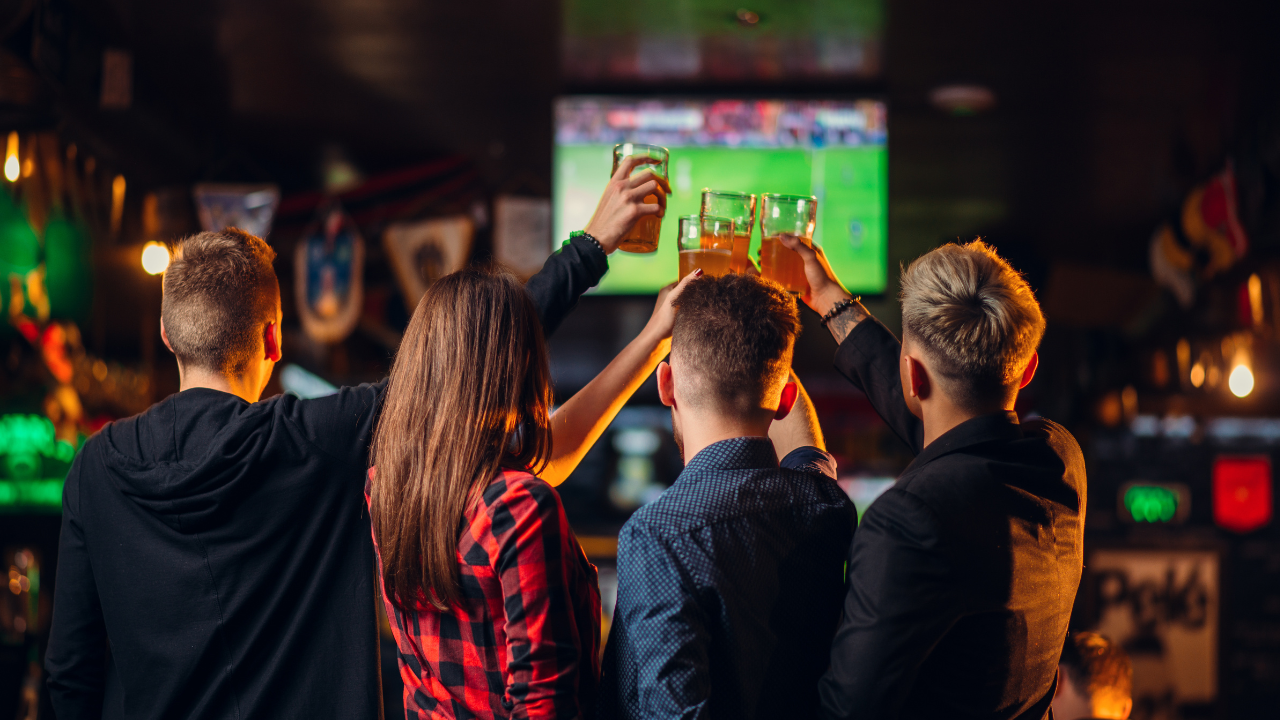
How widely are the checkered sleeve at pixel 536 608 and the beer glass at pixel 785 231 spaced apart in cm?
72

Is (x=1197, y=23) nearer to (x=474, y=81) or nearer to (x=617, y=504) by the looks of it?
(x=474, y=81)

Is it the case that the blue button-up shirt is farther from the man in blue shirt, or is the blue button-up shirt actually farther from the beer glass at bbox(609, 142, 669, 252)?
the beer glass at bbox(609, 142, 669, 252)

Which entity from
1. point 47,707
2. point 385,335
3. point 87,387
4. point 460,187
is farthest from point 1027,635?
point 87,387

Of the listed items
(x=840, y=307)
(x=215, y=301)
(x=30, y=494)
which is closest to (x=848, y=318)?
(x=840, y=307)

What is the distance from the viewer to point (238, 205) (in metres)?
4.01

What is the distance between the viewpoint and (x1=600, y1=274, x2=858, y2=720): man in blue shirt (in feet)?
4.25

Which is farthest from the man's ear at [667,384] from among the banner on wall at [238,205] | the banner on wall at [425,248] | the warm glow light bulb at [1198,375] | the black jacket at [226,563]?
the warm glow light bulb at [1198,375]

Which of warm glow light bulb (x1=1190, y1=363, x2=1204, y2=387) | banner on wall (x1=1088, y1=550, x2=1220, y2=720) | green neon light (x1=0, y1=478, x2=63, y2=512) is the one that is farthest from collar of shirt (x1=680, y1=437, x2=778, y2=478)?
banner on wall (x1=1088, y1=550, x2=1220, y2=720)

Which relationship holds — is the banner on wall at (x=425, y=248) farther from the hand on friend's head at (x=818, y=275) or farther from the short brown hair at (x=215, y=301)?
the hand on friend's head at (x=818, y=275)

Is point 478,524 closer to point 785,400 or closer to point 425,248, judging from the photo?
point 785,400

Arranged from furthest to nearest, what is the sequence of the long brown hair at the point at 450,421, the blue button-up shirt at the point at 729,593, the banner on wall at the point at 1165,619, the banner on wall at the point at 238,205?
the banner on wall at the point at 1165,619
the banner on wall at the point at 238,205
the long brown hair at the point at 450,421
the blue button-up shirt at the point at 729,593

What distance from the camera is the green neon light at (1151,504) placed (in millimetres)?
6773

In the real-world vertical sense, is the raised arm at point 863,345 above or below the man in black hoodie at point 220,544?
above

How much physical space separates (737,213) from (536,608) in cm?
85
